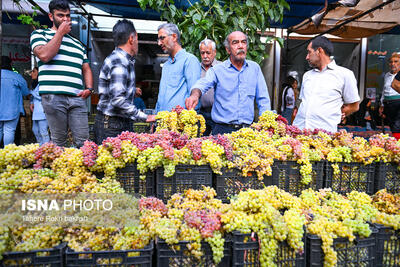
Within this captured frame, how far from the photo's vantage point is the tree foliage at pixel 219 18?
3990 millimetres

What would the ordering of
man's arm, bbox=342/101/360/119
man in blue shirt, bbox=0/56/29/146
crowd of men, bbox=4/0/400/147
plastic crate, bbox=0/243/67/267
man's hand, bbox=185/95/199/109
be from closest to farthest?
plastic crate, bbox=0/243/67/267, man's hand, bbox=185/95/199/109, crowd of men, bbox=4/0/400/147, man's arm, bbox=342/101/360/119, man in blue shirt, bbox=0/56/29/146

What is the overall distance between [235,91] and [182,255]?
2.08 m

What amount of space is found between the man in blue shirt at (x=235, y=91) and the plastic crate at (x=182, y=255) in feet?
5.90

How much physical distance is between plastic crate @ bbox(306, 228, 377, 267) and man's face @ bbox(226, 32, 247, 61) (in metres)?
2.07

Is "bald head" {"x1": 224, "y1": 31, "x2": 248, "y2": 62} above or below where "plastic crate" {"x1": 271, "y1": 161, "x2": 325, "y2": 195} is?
above

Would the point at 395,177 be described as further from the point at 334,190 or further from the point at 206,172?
the point at 206,172

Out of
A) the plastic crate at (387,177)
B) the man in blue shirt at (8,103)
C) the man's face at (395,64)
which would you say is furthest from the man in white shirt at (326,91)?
the man in blue shirt at (8,103)

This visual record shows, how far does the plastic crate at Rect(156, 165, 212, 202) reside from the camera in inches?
69.4

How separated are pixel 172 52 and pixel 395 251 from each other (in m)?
2.66

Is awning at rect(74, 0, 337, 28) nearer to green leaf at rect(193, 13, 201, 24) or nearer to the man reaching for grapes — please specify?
green leaf at rect(193, 13, 201, 24)

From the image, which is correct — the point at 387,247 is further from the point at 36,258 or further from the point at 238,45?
the point at 238,45

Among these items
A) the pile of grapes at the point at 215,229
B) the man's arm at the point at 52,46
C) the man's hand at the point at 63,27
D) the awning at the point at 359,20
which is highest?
the awning at the point at 359,20

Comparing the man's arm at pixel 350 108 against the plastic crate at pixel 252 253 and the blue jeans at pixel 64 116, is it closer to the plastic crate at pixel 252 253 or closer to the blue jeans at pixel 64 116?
the plastic crate at pixel 252 253

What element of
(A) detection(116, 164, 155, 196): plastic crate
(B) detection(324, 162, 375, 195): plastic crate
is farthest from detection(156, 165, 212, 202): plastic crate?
(B) detection(324, 162, 375, 195): plastic crate
